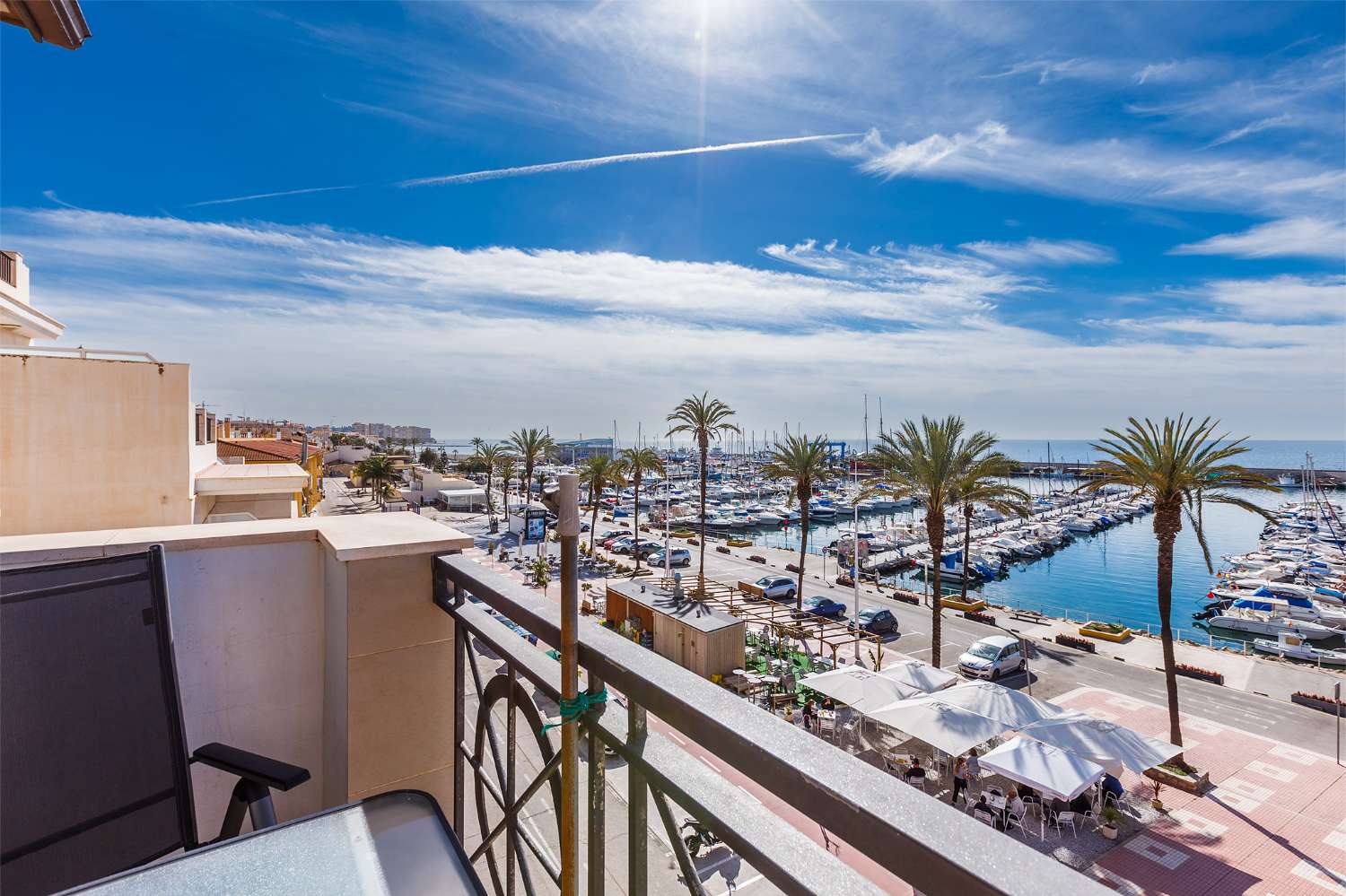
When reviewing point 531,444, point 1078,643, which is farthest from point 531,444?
point 1078,643

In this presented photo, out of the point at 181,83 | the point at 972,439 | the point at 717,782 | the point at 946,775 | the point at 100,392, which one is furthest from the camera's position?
the point at 972,439

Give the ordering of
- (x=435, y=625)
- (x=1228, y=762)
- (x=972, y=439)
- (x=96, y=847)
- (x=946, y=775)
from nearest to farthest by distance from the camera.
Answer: (x=96, y=847)
(x=435, y=625)
(x=946, y=775)
(x=1228, y=762)
(x=972, y=439)

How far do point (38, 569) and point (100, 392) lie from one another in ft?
33.0

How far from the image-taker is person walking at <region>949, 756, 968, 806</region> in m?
11.1

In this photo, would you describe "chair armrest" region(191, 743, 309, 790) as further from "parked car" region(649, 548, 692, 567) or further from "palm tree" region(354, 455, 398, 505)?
"palm tree" region(354, 455, 398, 505)

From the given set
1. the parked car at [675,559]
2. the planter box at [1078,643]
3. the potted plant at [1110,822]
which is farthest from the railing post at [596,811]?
the parked car at [675,559]

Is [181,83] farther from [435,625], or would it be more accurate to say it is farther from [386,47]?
[435,625]

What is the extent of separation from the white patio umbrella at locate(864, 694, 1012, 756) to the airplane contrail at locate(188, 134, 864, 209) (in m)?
13.3

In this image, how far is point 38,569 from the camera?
170 centimetres

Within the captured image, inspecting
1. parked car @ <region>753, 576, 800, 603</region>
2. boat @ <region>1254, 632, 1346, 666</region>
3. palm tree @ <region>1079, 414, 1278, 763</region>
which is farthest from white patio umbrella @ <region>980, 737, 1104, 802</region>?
boat @ <region>1254, 632, 1346, 666</region>

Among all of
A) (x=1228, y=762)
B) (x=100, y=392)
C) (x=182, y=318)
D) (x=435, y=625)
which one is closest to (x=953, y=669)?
(x=1228, y=762)

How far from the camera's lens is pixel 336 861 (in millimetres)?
1228

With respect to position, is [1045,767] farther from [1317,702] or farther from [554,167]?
[554,167]

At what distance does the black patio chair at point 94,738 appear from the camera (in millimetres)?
1619
